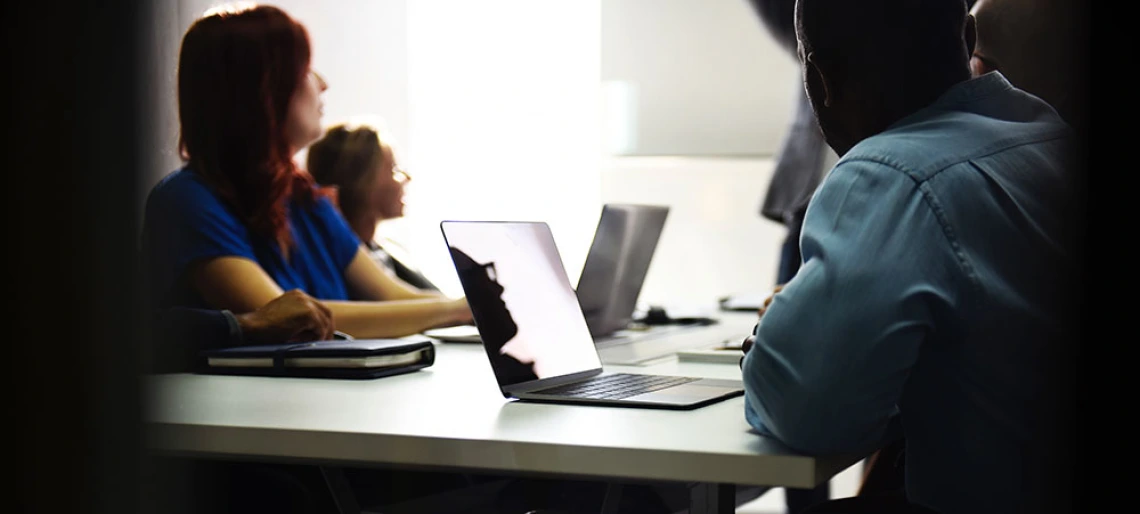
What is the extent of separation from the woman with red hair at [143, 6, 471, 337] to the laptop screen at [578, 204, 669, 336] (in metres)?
0.24

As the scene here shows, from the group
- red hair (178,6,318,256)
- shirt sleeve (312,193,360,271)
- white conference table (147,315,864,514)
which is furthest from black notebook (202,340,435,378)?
shirt sleeve (312,193,360,271)

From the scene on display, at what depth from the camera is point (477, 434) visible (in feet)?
3.34

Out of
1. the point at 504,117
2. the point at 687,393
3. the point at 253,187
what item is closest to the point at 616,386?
the point at 687,393

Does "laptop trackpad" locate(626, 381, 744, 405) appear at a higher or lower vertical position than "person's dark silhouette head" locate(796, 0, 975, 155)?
lower

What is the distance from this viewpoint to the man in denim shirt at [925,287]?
929mm

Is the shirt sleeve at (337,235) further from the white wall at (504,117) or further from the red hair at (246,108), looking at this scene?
the white wall at (504,117)

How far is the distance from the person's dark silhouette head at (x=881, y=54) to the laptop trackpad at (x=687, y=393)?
0.29 meters

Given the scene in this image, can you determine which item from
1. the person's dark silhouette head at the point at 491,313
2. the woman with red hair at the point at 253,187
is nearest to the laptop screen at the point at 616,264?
the woman with red hair at the point at 253,187

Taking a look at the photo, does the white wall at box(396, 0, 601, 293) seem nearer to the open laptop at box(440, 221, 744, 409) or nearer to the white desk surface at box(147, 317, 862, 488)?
the open laptop at box(440, 221, 744, 409)

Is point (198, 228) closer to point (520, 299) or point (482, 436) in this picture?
point (520, 299)

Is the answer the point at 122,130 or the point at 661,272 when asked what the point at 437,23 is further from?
the point at 122,130

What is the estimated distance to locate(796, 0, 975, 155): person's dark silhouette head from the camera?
104 centimetres

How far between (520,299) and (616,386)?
0.48 ft

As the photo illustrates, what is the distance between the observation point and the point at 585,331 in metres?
1.45
